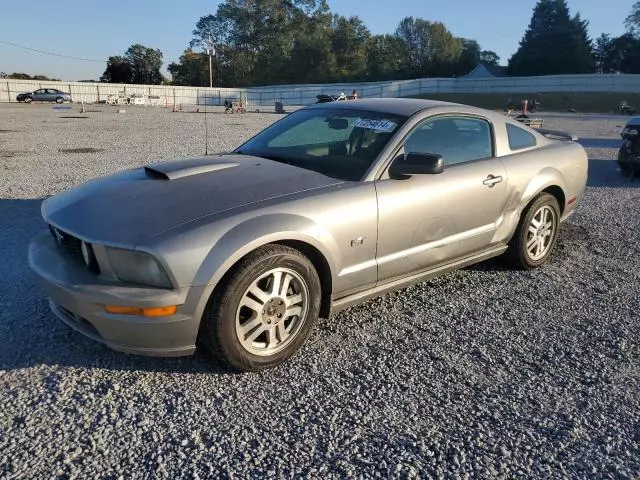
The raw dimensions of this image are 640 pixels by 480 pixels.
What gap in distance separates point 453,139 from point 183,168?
2059mm

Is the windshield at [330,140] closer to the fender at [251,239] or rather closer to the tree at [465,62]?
the fender at [251,239]

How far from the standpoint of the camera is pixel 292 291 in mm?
2996

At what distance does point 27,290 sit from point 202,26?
108868mm

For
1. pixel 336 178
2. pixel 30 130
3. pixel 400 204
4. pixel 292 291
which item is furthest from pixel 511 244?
pixel 30 130

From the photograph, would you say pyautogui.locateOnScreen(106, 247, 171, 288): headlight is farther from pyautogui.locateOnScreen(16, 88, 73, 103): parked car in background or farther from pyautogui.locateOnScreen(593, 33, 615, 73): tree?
pyautogui.locateOnScreen(593, 33, 615, 73): tree

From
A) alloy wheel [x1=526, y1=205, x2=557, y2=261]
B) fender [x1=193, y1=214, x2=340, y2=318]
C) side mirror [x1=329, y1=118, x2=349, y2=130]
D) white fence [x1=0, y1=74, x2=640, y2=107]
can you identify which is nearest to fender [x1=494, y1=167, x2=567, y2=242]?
alloy wheel [x1=526, y1=205, x2=557, y2=261]

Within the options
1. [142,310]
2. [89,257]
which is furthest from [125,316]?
[89,257]

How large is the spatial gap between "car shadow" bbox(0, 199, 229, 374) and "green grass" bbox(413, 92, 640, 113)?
45.1 meters

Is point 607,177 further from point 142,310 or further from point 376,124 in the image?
point 142,310

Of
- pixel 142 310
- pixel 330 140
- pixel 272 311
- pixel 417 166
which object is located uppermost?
pixel 330 140

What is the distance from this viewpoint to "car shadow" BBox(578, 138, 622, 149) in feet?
48.0

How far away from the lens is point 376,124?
148 inches

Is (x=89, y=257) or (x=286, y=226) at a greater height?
(x=286, y=226)

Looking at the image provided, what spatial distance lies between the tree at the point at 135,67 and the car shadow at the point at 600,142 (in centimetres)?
7913
